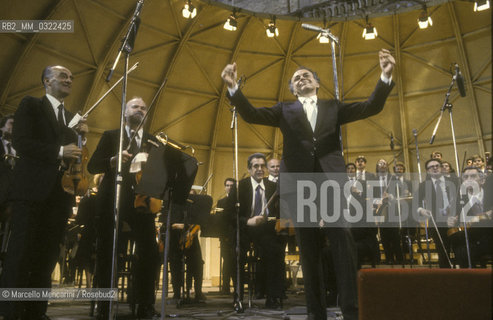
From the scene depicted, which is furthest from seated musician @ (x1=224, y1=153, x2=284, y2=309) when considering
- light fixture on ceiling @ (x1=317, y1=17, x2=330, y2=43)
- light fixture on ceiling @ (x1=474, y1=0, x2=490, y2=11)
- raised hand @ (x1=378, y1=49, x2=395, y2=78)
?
light fixture on ceiling @ (x1=474, y1=0, x2=490, y2=11)

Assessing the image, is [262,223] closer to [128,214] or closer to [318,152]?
[128,214]

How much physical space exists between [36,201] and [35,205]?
0.05 m

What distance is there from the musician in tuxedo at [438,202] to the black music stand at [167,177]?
3940 millimetres

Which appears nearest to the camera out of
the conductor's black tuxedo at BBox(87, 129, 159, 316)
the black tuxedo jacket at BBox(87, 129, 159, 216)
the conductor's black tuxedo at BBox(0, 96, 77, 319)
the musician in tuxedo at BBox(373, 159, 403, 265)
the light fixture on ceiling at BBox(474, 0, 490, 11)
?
the conductor's black tuxedo at BBox(0, 96, 77, 319)

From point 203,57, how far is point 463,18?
6644 mm

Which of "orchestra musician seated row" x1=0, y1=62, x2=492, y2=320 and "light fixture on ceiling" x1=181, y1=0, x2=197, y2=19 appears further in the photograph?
"light fixture on ceiling" x1=181, y1=0, x2=197, y2=19

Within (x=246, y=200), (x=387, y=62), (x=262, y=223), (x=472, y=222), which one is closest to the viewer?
(x=387, y=62)

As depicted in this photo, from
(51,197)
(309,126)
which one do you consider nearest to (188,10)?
(51,197)

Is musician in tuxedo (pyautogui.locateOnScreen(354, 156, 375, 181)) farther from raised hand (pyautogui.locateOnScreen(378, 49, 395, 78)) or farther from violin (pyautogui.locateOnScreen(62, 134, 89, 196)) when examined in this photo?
violin (pyautogui.locateOnScreen(62, 134, 89, 196))

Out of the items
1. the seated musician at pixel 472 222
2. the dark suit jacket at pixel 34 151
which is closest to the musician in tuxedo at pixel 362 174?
the seated musician at pixel 472 222

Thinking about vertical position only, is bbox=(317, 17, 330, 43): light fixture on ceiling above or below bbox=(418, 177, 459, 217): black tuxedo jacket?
above

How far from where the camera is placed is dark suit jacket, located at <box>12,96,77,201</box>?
9.70ft

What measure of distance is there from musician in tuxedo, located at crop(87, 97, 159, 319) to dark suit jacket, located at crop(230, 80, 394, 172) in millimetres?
1085

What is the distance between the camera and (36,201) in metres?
2.95
